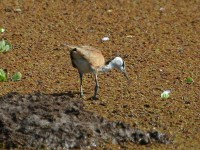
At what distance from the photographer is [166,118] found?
9.56 meters

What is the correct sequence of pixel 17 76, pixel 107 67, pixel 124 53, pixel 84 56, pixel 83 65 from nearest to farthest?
pixel 84 56, pixel 83 65, pixel 107 67, pixel 17 76, pixel 124 53

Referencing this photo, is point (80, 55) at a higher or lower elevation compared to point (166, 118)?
higher

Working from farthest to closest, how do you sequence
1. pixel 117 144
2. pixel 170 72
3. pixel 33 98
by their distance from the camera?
pixel 170 72 < pixel 33 98 < pixel 117 144

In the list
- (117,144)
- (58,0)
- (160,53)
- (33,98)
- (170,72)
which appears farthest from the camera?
(58,0)

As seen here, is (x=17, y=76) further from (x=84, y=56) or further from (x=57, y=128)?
(x=57, y=128)

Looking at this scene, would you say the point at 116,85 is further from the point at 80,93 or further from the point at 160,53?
the point at 160,53

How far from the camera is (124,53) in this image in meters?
12.1

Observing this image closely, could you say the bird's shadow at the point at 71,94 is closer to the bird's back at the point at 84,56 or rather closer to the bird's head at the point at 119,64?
the bird's back at the point at 84,56

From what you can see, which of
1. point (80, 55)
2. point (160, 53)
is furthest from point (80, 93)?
point (160, 53)

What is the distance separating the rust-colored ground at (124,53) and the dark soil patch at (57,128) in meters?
0.19

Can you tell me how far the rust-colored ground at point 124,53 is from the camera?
972 cm

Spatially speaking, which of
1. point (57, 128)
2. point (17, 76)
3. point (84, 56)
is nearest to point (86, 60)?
Result: point (84, 56)

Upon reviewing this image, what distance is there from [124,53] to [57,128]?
3714 mm

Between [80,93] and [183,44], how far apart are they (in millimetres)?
3078
